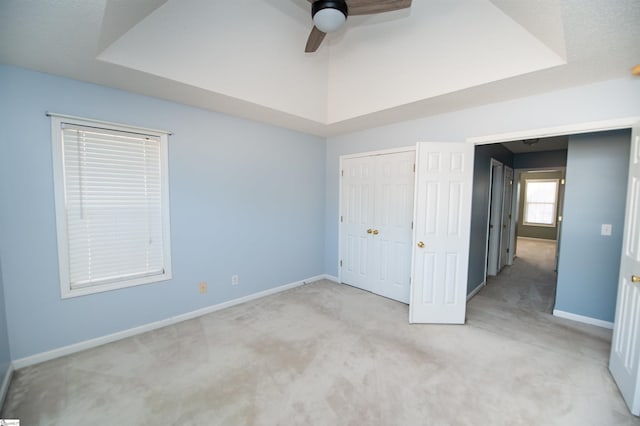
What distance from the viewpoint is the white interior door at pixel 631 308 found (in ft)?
5.70

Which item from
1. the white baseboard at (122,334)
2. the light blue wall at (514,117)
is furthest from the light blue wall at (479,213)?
the white baseboard at (122,334)

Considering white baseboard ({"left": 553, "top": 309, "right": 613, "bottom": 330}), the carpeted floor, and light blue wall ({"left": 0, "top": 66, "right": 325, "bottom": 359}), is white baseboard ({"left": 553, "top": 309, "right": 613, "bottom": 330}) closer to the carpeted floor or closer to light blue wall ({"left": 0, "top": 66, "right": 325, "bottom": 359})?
the carpeted floor

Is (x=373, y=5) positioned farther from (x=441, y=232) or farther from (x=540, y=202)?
(x=540, y=202)

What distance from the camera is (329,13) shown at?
6.06 ft

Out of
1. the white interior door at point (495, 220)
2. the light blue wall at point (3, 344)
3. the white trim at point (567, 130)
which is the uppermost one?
the white trim at point (567, 130)

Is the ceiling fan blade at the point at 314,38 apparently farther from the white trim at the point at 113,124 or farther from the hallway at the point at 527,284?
the hallway at the point at 527,284

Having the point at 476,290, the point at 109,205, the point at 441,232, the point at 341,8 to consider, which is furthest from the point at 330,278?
the point at 341,8

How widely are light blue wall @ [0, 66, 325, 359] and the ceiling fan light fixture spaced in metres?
1.77

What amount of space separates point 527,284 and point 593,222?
1.79m

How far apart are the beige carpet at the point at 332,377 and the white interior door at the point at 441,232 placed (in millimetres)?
240

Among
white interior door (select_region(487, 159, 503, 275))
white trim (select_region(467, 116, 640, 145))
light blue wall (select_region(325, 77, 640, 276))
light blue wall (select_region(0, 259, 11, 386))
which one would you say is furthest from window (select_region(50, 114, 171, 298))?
white interior door (select_region(487, 159, 503, 275))

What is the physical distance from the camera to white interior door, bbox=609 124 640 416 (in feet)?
5.70

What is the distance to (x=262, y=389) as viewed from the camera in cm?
192

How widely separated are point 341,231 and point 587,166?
3.20 metres
